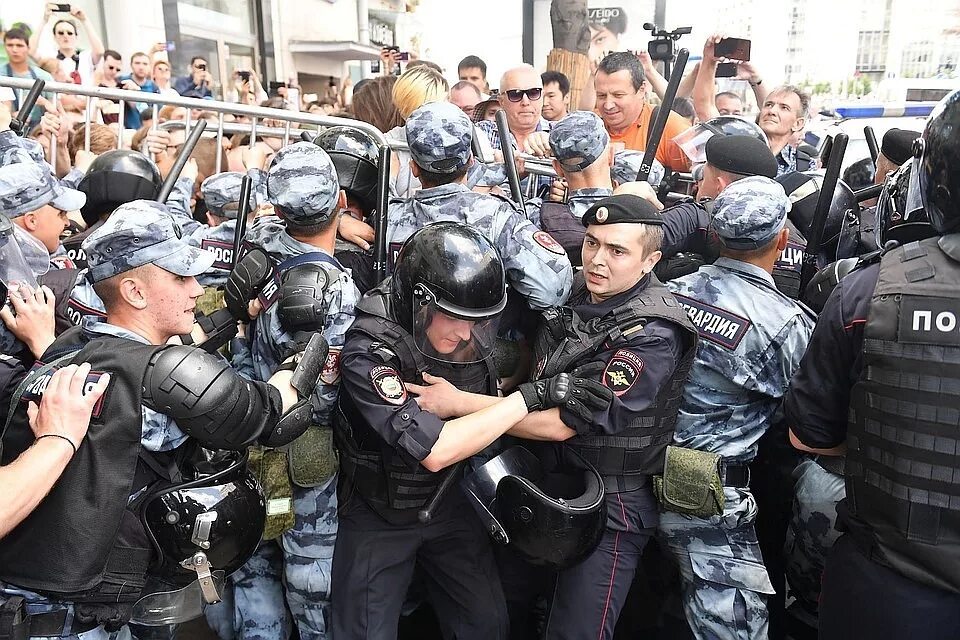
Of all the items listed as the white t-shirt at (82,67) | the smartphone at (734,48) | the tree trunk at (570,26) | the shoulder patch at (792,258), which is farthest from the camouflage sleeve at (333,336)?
the tree trunk at (570,26)

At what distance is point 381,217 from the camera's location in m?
3.23

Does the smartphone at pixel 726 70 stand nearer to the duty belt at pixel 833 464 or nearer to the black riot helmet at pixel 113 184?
the duty belt at pixel 833 464

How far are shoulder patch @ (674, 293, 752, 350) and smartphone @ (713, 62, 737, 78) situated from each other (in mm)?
4981

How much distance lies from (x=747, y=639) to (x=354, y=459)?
173 centimetres

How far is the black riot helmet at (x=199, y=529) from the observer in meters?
2.21

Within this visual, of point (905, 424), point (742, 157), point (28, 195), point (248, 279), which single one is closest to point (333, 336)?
point (248, 279)

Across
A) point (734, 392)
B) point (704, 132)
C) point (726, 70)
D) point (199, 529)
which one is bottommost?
Answer: point (199, 529)

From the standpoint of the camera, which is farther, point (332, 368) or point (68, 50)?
point (68, 50)

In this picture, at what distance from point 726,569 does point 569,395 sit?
3.38 ft

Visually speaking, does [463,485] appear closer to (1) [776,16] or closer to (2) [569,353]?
(2) [569,353]

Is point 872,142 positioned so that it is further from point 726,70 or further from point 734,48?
point 726,70

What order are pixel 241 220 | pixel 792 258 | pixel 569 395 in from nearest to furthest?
pixel 569 395 < pixel 241 220 < pixel 792 258

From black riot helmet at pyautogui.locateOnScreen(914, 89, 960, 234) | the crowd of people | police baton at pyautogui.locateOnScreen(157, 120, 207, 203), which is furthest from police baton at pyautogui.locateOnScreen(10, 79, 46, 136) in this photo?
black riot helmet at pyautogui.locateOnScreen(914, 89, 960, 234)

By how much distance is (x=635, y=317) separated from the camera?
2727 mm
